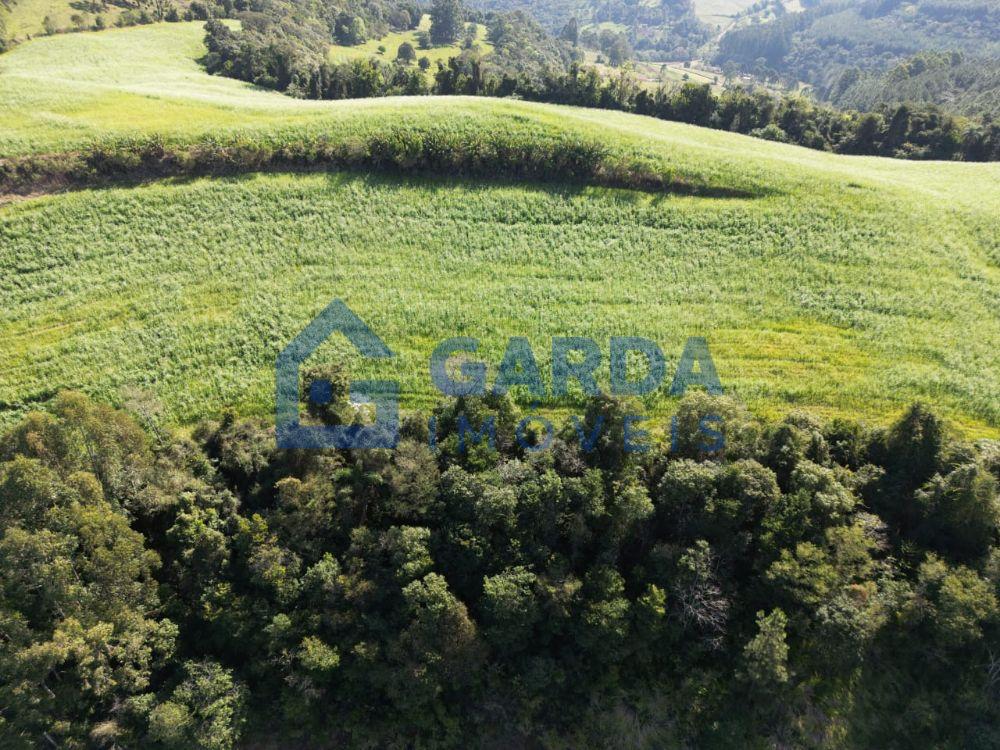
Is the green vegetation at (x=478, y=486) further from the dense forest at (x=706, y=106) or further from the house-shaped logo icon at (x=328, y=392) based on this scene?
the dense forest at (x=706, y=106)

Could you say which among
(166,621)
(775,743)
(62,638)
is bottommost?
(775,743)

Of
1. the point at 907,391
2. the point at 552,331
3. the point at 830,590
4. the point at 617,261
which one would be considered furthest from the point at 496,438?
the point at 907,391

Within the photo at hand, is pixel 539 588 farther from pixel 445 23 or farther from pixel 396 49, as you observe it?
pixel 445 23

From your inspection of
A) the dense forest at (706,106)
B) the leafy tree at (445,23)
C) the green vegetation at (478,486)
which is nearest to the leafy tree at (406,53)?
the leafy tree at (445,23)

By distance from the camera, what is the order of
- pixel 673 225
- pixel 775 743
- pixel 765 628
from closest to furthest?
pixel 765 628, pixel 775 743, pixel 673 225

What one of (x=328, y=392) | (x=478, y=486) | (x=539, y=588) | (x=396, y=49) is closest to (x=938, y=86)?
(x=396, y=49)

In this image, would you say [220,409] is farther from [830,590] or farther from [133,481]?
[830,590]
